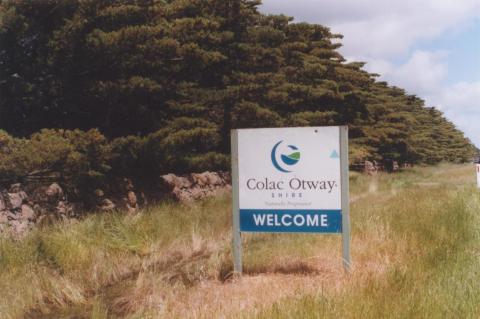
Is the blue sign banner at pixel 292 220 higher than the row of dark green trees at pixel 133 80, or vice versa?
the row of dark green trees at pixel 133 80

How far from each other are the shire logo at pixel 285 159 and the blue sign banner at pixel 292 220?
0.47 metres

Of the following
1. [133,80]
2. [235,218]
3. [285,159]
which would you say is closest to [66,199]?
[133,80]

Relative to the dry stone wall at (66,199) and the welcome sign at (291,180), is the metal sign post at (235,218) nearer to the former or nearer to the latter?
the welcome sign at (291,180)

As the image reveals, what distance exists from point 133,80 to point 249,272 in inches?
319

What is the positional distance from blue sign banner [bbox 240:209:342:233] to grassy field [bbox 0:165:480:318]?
49cm

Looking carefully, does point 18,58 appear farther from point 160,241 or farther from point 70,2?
point 160,241

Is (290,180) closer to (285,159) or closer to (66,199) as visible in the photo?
(285,159)

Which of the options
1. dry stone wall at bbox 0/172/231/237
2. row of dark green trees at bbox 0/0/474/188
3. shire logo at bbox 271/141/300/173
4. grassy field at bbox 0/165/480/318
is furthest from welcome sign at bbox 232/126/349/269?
row of dark green trees at bbox 0/0/474/188

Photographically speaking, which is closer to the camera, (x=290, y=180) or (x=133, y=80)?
(x=290, y=180)

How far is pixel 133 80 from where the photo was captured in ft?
43.7

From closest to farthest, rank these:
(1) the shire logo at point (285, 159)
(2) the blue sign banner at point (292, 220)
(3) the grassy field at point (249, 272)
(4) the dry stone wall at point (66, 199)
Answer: (3) the grassy field at point (249, 272) < (2) the blue sign banner at point (292, 220) < (1) the shire logo at point (285, 159) < (4) the dry stone wall at point (66, 199)

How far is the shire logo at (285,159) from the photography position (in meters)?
6.13

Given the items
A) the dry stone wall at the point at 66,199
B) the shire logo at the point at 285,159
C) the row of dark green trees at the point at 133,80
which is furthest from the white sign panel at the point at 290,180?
the row of dark green trees at the point at 133,80

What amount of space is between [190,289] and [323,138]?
2124 millimetres
